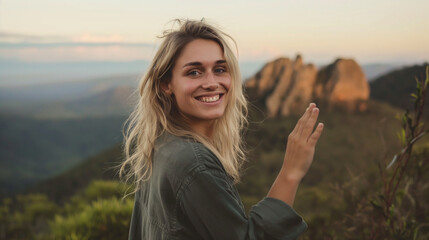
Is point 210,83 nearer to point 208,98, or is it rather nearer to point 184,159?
point 208,98

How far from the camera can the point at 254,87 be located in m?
47.2

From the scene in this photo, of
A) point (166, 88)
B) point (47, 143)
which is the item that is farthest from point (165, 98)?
point (47, 143)

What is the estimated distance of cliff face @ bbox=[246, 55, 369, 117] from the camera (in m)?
43.8

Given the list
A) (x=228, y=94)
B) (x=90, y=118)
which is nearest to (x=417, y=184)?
(x=228, y=94)

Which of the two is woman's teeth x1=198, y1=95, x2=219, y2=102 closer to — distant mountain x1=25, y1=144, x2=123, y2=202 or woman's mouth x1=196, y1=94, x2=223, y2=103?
woman's mouth x1=196, y1=94, x2=223, y2=103

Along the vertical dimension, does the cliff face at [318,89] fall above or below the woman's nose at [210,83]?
below

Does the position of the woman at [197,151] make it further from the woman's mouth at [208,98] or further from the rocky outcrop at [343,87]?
the rocky outcrop at [343,87]

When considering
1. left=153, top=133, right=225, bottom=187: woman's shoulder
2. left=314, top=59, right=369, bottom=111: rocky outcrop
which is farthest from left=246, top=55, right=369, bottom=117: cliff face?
left=153, top=133, right=225, bottom=187: woman's shoulder

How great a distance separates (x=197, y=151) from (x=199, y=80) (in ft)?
1.39

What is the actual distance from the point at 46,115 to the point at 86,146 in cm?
3355

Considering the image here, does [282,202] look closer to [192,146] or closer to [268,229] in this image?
[268,229]

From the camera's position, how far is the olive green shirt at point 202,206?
132 cm

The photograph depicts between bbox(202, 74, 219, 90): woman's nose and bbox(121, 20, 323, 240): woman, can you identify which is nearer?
bbox(121, 20, 323, 240): woman

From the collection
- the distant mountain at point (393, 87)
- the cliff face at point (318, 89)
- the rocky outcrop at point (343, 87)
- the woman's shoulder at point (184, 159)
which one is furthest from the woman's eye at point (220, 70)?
the rocky outcrop at point (343, 87)
